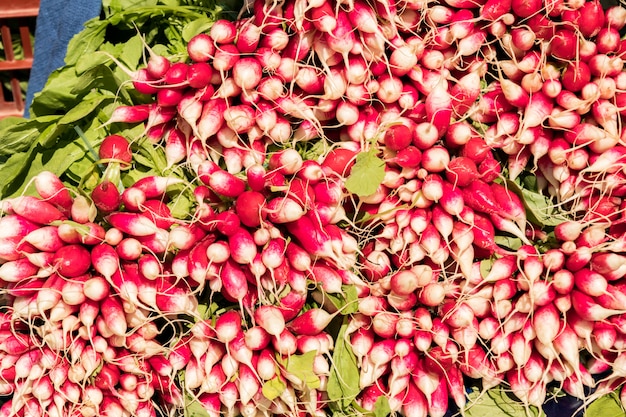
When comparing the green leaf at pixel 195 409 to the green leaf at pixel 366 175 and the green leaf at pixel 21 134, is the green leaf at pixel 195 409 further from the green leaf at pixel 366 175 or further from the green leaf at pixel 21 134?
the green leaf at pixel 21 134

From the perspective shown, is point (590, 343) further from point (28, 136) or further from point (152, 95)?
point (28, 136)

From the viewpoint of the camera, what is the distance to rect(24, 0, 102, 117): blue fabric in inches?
75.5

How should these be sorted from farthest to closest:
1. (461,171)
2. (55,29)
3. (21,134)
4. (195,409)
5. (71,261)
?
(55,29) → (21,134) → (195,409) → (461,171) → (71,261)

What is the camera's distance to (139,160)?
1707 millimetres

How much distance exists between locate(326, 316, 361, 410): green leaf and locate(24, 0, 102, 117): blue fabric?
1370 millimetres

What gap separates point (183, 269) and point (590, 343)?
1.17 metres

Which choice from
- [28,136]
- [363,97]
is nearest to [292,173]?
[363,97]

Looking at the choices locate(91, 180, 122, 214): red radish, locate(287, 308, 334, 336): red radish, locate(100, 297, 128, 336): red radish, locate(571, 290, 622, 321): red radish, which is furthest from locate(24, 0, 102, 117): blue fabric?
locate(571, 290, 622, 321): red radish

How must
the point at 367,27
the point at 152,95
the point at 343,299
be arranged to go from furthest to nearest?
the point at 152,95
the point at 343,299
the point at 367,27

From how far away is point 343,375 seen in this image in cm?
165

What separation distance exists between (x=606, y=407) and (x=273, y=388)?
1021 millimetres

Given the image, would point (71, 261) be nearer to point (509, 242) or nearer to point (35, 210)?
point (35, 210)

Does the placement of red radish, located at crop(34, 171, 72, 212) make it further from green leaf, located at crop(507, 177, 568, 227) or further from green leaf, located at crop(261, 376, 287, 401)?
green leaf, located at crop(507, 177, 568, 227)

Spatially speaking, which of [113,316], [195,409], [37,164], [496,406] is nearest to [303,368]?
[195,409]
